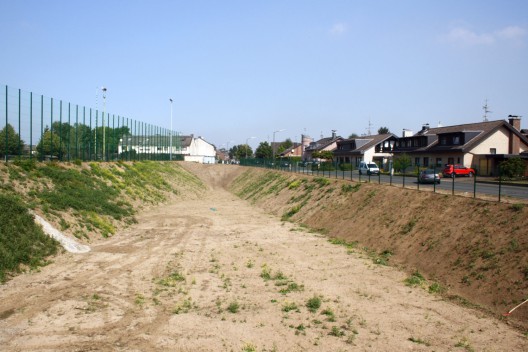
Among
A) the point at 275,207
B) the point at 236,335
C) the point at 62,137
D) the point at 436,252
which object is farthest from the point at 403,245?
the point at 62,137

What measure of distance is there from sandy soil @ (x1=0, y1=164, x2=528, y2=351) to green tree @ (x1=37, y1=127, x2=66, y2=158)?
15.5 m

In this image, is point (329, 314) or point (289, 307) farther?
point (289, 307)

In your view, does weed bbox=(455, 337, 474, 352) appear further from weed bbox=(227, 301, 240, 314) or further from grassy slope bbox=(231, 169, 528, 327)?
weed bbox=(227, 301, 240, 314)

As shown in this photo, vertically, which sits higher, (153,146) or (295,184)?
(153,146)

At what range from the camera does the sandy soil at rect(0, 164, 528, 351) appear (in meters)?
10.7

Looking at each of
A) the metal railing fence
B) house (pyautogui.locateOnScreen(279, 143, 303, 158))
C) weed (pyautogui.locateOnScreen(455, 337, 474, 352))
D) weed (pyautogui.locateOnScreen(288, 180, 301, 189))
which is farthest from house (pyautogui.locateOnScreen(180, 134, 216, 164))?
weed (pyautogui.locateOnScreen(455, 337, 474, 352))

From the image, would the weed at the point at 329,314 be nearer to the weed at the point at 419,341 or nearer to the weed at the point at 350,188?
the weed at the point at 419,341

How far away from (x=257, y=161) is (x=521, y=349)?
80.5 metres

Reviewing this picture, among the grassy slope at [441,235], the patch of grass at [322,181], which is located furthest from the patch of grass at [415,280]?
the patch of grass at [322,181]

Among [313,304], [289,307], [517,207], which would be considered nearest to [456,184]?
[517,207]

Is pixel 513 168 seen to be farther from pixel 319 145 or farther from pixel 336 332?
pixel 319 145

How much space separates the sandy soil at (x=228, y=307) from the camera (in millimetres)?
10664

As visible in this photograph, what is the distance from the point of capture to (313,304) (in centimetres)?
1332

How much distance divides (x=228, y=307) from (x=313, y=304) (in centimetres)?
255
